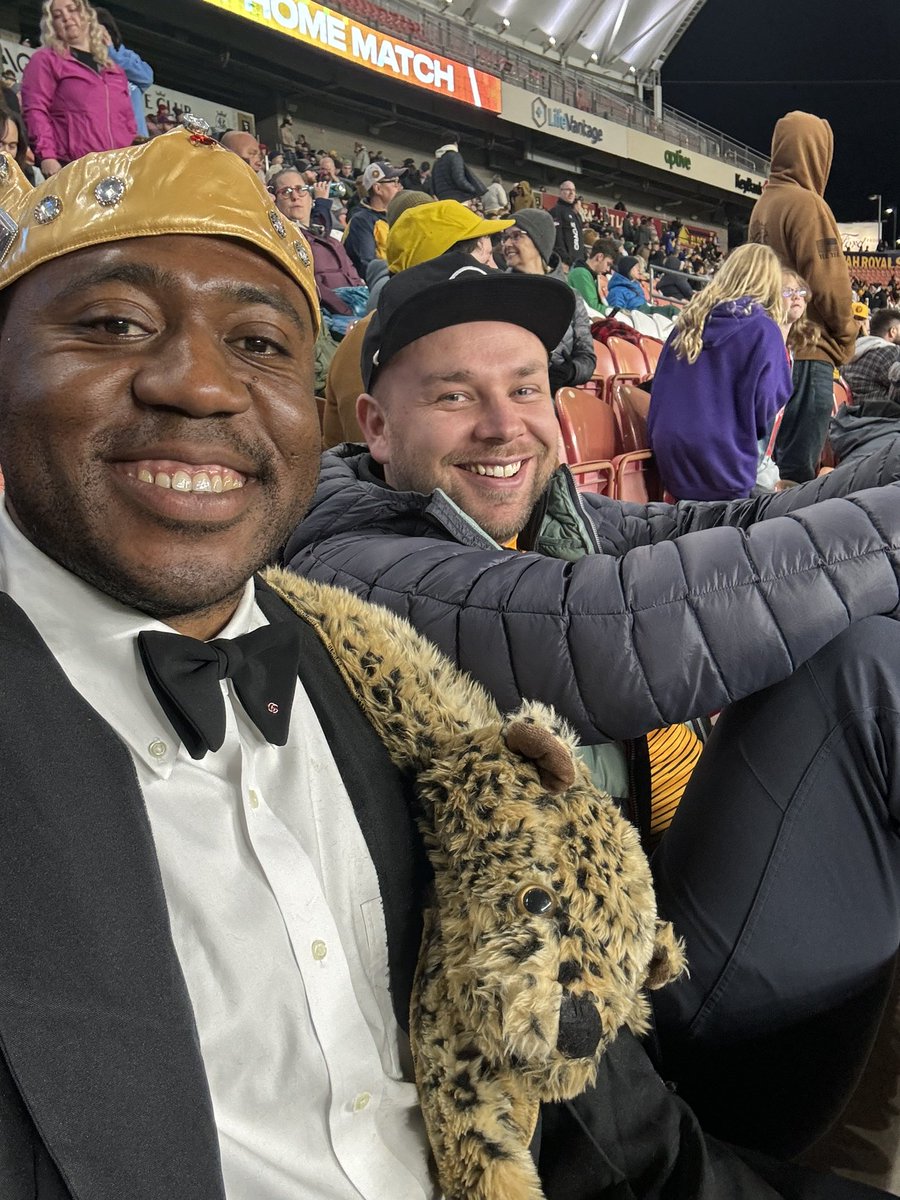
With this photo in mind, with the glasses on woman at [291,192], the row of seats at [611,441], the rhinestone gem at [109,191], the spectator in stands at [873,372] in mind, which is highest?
the glasses on woman at [291,192]

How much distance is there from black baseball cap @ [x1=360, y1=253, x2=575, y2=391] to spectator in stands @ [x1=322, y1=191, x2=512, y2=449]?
0.86 meters

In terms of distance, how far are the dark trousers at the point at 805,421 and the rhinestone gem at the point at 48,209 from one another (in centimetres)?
386

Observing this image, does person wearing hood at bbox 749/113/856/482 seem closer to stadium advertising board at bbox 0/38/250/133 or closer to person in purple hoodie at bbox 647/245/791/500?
person in purple hoodie at bbox 647/245/791/500

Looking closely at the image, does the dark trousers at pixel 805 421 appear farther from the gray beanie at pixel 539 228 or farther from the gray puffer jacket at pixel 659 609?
the gray puffer jacket at pixel 659 609

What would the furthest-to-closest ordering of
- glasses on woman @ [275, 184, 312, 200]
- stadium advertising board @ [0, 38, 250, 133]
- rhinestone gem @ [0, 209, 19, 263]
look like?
stadium advertising board @ [0, 38, 250, 133]
glasses on woman @ [275, 184, 312, 200]
rhinestone gem @ [0, 209, 19, 263]

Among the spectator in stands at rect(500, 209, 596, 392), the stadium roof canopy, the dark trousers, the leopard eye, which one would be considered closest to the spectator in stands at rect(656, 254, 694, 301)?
the spectator in stands at rect(500, 209, 596, 392)

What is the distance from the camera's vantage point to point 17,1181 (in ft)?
1.89

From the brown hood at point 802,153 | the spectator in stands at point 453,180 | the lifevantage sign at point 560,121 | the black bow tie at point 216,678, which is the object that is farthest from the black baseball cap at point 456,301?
the lifevantage sign at point 560,121

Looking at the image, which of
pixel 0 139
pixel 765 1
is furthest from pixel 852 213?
pixel 0 139

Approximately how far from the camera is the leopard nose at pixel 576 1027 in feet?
2.49

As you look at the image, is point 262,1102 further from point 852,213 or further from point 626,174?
point 852,213

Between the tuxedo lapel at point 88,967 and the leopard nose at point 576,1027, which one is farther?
the leopard nose at point 576,1027

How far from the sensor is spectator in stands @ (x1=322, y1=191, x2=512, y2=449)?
8.75 feet

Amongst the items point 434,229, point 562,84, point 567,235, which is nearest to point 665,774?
point 434,229
